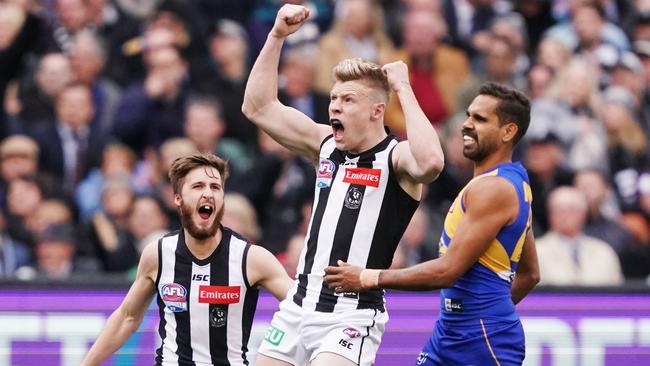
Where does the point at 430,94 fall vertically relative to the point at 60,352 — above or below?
above

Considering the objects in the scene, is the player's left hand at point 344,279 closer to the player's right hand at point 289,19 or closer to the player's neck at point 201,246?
the player's neck at point 201,246

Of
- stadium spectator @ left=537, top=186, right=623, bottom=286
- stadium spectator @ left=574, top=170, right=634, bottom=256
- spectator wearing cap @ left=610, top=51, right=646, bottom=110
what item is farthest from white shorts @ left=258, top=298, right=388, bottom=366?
spectator wearing cap @ left=610, top=51, right=646, bottom=110

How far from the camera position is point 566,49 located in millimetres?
13055

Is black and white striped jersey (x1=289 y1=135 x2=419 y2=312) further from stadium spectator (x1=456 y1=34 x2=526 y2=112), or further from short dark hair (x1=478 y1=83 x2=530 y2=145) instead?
stadium spectator (x1=456 y1=34 x2=526 y2=112)

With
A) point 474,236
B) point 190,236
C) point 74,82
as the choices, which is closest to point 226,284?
point 190,236

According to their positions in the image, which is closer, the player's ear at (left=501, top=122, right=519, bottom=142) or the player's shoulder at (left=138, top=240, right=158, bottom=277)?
the player's ear at (left=501, top=122, right=519, bottom=142)

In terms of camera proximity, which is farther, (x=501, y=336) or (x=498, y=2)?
(x=498, y=2)

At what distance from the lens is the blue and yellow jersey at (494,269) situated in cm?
711

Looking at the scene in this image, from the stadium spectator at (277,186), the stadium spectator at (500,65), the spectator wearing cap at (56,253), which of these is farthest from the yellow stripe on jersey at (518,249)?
the stadium spectator at (500,65)

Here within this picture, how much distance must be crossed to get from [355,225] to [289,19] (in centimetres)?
123

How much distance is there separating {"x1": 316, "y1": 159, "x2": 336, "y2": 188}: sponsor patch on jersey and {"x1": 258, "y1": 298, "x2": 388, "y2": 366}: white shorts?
0.64 m

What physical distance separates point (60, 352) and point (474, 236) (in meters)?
3.95

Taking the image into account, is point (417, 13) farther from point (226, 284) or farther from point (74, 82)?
point (226, 284)

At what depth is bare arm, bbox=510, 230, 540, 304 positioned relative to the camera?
302 inches
